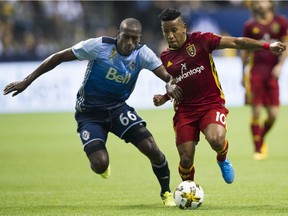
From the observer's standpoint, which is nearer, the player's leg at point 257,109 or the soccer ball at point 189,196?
the soccer ball at point 189,196

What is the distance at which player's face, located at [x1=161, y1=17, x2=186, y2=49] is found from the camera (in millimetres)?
10016

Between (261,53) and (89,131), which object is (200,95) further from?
(261,53)

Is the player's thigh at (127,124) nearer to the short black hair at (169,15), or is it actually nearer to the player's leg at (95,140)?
the player's leg at (95,140)

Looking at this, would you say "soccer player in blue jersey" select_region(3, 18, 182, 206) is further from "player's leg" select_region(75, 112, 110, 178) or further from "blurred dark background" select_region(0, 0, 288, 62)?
"blurred dark background" select_region(0, 0, 288, 62)

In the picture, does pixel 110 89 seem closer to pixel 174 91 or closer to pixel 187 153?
pixel 174 91

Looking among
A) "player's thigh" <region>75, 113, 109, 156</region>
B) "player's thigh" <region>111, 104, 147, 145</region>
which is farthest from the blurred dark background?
"player's thigh" <region>111, 104, 147, 145</region>

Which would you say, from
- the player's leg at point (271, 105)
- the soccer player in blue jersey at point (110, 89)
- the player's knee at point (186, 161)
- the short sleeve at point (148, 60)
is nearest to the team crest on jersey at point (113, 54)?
the soccer player in blue jersey at point (110, 89)

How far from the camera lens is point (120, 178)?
1334cm

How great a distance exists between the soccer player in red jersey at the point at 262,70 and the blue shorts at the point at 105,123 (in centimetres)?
562

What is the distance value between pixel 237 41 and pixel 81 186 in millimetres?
3771

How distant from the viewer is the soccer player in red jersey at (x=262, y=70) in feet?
51.4

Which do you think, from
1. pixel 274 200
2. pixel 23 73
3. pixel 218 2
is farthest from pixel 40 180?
pixel 218 2

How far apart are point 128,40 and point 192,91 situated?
40.1 inches

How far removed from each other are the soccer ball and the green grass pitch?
110mm
